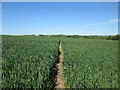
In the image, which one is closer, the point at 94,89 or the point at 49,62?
the point at 94,89

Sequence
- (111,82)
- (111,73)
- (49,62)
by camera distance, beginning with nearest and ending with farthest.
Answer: (111,82) → (111,73) → (49,62)

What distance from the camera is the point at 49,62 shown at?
8.48 metres

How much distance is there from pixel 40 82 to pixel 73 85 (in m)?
1.15

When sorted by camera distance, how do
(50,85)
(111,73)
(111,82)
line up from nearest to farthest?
(50,85), (111,82), (111,73)

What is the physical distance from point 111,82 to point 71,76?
5.10ft

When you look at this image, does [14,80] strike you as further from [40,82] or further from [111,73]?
Result: [111,73]

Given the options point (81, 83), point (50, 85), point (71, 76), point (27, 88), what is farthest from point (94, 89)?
point (27, 88)

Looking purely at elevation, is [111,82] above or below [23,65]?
below

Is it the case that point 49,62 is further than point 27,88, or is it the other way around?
point 49,62

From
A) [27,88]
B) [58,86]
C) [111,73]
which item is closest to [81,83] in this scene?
[58,86]

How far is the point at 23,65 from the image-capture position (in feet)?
24.4

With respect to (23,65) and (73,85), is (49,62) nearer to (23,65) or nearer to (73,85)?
(23,65)

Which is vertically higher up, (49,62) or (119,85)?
(49,62)

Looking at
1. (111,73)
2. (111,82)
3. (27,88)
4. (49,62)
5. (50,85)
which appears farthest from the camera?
(49,62)
